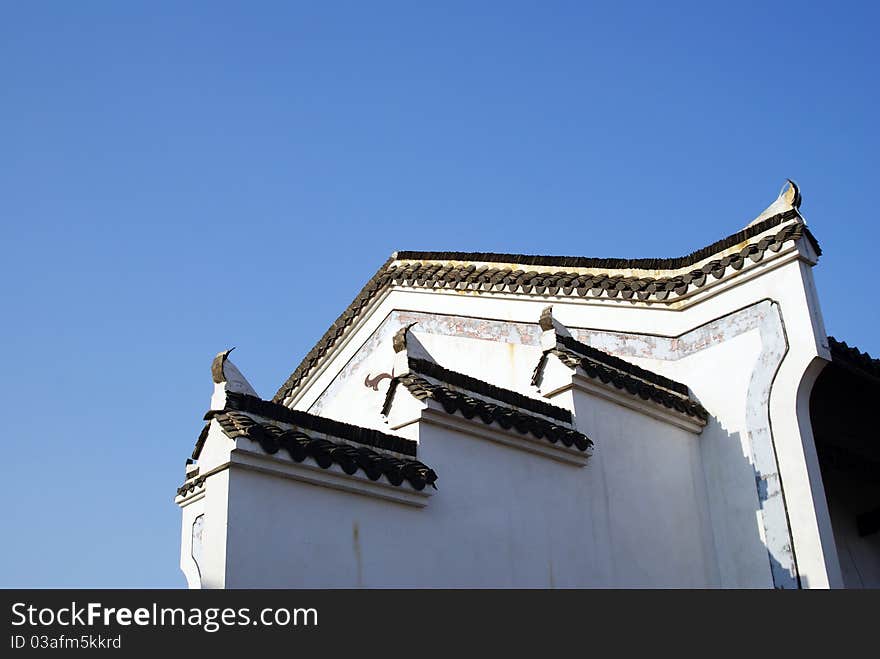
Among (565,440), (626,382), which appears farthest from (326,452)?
(626,382)

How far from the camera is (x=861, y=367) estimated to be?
33.5 ft

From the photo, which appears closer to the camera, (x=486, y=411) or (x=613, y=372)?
(x=486, y=411)

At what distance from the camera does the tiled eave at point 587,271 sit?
33.2ft

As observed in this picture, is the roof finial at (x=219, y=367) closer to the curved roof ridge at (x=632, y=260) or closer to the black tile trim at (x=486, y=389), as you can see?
the black tile trim at (x=486, y=389)

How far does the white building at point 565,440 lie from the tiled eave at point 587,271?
0.08 ft

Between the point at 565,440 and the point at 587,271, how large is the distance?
308cm

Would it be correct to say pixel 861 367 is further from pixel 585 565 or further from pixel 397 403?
pixel 397 403

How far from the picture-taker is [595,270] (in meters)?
11.2

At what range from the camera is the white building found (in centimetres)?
682

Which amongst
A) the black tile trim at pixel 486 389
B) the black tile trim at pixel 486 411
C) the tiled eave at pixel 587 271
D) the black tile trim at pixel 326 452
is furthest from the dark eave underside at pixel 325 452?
the tiled eave at pixel 587 271

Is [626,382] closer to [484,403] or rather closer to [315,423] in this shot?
[484,403]

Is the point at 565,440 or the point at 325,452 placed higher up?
the point at 565,440
